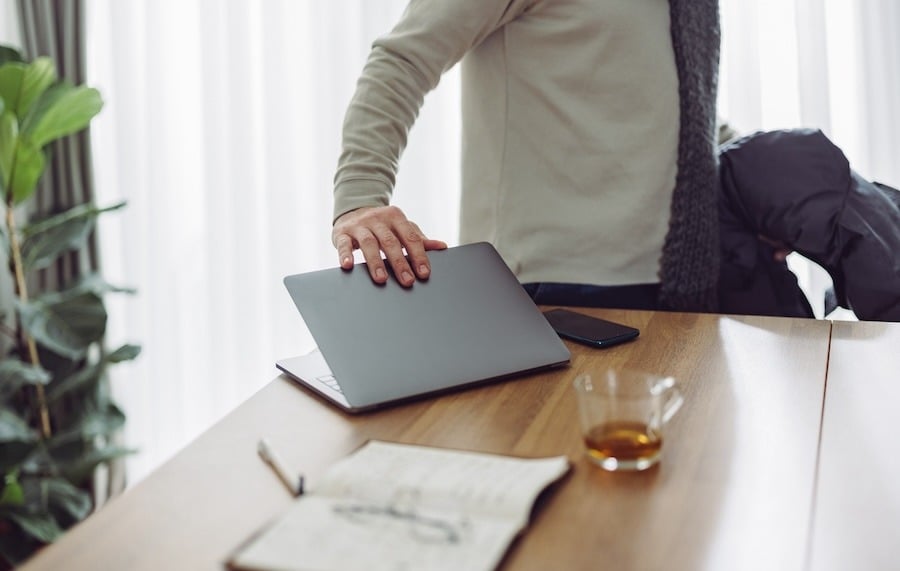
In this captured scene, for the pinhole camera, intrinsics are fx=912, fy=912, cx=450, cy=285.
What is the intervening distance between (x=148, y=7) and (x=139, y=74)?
17 cm

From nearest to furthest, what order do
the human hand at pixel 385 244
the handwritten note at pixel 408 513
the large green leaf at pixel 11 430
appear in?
the handwritten note at pixel 408 513 < the human hand at pixel 385 244 < the large green leaf at pixel 11 430

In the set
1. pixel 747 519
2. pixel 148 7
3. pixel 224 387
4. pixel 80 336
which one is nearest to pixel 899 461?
pixel 747 519

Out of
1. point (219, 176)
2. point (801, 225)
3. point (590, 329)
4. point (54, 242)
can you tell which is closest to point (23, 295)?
point (54, 242)

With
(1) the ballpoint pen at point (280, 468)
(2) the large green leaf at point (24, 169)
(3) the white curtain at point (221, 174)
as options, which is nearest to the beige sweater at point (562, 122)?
(1) the ballpoint pen at point (280, 468)

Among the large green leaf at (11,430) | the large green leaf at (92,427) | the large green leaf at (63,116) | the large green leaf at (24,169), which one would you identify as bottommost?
the large green leaf at (92,427)

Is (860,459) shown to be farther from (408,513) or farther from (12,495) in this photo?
(12,495)

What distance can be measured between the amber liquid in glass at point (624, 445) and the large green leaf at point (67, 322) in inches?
55.6

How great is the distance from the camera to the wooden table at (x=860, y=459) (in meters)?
0.60

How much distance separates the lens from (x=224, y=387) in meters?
2.44

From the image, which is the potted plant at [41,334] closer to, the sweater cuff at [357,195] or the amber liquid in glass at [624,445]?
the sweater cuff at [357,195]

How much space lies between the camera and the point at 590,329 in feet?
3.62

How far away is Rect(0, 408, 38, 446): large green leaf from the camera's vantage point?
1.78 metres

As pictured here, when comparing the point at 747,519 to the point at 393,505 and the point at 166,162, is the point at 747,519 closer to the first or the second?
the point at 393,505

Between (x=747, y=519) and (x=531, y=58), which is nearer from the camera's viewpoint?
(x=747, y=519)
